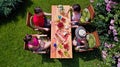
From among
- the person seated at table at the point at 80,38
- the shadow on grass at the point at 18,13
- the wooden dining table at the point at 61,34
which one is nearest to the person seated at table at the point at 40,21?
the wooden dining table at the point at 61,34

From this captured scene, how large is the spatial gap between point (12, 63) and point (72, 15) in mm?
2450

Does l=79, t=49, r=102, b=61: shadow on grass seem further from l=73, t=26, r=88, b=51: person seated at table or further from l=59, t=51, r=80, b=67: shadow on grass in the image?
l=73, t=26, r=88, b=51: person seated at table

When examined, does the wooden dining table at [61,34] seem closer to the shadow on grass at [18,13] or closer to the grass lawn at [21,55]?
the grass lawn at [21,55]

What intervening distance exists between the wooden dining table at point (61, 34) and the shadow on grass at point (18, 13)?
4.75 ft

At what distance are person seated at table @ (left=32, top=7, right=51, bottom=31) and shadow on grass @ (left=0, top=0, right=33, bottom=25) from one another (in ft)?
4.33

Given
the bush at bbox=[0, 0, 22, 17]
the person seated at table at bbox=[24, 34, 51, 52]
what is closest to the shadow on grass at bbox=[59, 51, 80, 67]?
the person seated at table at bbox=[24, 34, 51, 52]

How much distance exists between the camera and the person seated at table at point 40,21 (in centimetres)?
869

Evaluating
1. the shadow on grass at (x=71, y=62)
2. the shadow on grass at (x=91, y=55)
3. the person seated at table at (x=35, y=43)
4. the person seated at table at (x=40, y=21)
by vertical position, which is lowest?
the shadow on grass at (x=71, y=62)

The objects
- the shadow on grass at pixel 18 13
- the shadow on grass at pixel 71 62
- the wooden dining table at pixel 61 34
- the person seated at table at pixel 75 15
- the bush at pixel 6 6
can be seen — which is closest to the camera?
the wooden dining table at pixel 61 34

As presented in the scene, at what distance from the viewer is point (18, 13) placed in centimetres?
1015

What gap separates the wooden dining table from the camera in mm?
8633

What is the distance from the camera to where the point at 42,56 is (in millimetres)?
9445

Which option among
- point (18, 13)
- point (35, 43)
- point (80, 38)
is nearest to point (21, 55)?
point (35, 43)

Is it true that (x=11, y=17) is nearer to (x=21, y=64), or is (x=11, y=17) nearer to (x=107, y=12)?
(x=21, y=64)
